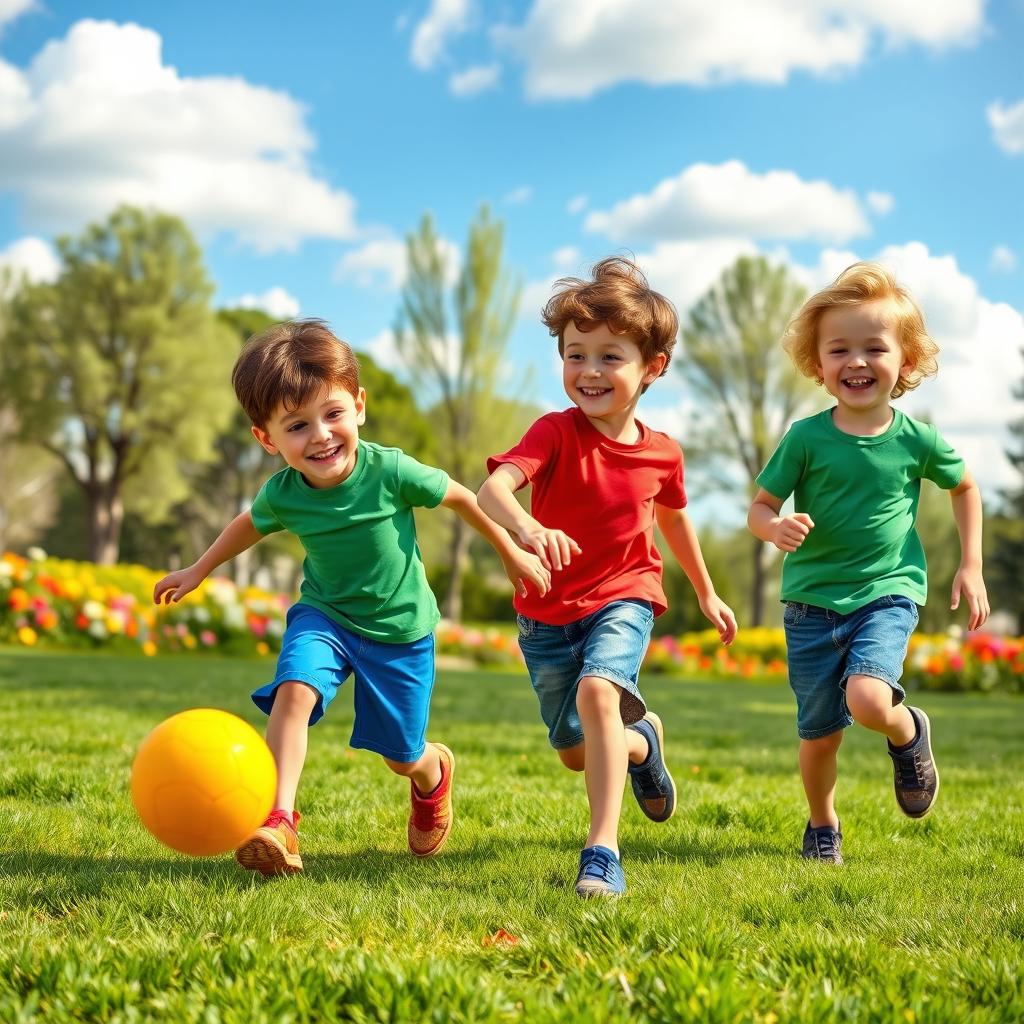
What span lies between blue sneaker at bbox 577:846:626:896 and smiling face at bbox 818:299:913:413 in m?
1.87

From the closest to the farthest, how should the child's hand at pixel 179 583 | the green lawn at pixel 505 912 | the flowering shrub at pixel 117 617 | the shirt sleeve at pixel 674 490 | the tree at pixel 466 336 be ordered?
1. the green lawn at pixel 505 912
2. the child's hand at pixel 179 583
3. the shirt sleeve at pixel 674 490
4. the flowering shrub at pixel 117 617
5. the tree at pixel 466 336

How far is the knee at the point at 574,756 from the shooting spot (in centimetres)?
431

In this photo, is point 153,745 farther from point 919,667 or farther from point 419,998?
point 919,667

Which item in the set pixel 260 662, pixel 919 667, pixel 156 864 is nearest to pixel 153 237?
pixel 260 662

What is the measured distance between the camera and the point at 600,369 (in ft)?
13.0

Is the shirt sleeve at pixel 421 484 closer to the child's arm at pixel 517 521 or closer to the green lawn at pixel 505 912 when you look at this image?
the child's arm at pixel 517 521

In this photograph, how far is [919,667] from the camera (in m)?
18.4

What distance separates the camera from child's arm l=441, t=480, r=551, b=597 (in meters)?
3.63

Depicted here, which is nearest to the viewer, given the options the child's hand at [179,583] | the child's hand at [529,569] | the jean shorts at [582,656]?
the child's hand at [529,569]

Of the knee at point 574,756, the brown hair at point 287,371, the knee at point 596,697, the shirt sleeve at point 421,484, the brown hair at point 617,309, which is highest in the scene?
the brown hair at point 617,309

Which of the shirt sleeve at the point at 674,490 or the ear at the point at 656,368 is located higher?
the ear at the point at 656,368

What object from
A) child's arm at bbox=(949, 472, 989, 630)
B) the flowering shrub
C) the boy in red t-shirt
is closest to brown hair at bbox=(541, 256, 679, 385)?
the boy in red t-shirt

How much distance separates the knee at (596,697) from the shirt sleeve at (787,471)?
108 cm

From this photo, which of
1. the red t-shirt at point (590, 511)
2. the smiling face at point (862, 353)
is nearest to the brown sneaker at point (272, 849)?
the red t-shirt at point (590, 511)
